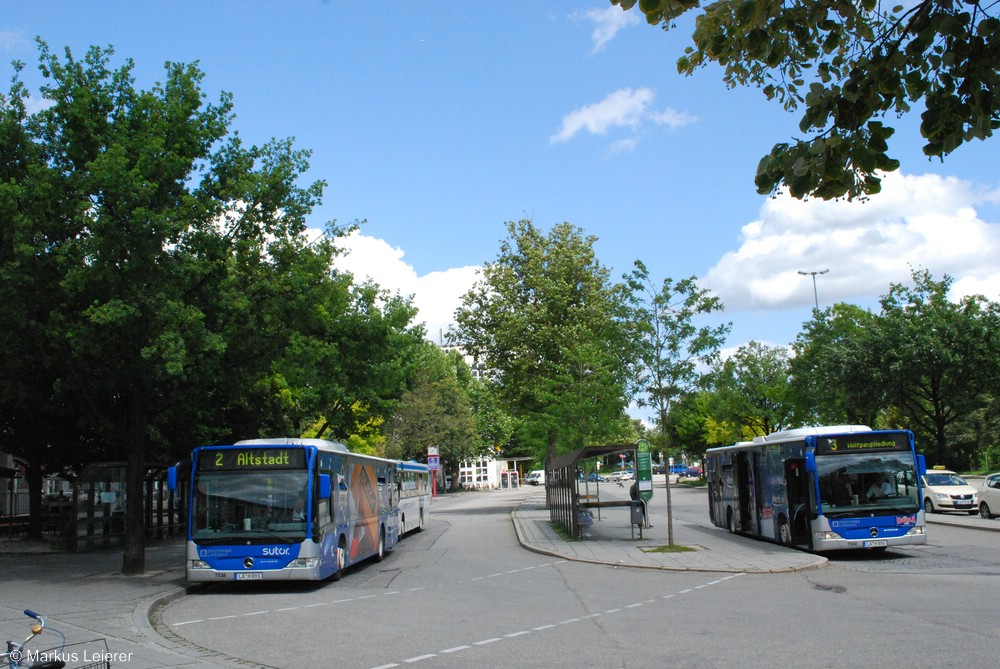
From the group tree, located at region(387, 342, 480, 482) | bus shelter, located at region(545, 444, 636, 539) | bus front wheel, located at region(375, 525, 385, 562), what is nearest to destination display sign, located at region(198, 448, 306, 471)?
bus front wheel, located at region(375, 525, 385, 562)

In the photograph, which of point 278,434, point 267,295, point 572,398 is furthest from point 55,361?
point 572,398

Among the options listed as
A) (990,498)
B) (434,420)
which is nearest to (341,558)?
(990,498)

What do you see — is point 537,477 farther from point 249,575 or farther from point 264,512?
point 249,575

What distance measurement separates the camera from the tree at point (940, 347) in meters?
38.4

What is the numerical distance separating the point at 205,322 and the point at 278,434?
13.1m

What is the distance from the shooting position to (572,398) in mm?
37562

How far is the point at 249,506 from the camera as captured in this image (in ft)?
52.4

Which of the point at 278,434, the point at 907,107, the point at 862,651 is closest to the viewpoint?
the point at 907,107

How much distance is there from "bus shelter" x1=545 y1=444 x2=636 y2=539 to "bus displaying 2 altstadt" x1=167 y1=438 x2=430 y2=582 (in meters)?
8.57

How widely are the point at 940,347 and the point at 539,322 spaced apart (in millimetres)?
18658

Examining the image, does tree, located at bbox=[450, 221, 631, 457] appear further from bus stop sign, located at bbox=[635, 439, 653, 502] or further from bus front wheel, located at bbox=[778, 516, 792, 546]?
bus front wheel, located at bbox=[778, 516, 792, 546]

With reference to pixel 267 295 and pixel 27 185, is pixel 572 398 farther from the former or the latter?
pixel 27 185

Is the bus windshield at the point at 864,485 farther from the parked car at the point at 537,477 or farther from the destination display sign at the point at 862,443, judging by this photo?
the parked car at the point at 537,477

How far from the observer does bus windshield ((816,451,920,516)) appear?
1842 cm
